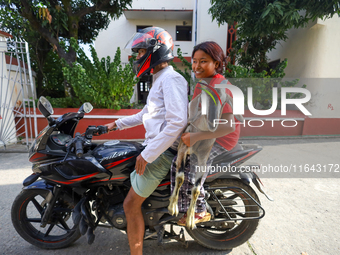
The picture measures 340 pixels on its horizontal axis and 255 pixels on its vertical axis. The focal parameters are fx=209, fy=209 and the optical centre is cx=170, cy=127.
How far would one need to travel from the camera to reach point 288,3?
5641 mm

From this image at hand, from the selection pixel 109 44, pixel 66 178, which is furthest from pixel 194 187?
pixel 109 44

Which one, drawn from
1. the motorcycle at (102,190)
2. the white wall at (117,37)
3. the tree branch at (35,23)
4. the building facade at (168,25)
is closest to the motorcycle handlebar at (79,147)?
the motorcycle at (102,190)

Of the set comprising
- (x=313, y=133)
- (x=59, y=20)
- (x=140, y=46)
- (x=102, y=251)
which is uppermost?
(x=59, y=20)

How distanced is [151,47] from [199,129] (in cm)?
74

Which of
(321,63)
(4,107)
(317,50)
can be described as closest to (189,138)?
(4,107)

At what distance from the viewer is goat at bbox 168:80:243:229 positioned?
4.79 feet

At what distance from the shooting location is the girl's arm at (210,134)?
147cm

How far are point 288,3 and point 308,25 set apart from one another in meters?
1.93

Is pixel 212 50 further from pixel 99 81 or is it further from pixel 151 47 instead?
pixel 99 81

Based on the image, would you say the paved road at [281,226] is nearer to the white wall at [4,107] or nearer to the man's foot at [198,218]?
the man's foot at [198,218]

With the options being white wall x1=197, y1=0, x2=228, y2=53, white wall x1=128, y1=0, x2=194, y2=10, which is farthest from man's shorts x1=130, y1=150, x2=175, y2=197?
white wall x1=128, y1=0, x2=194, y2=10

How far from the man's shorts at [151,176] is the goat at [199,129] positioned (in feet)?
0.34

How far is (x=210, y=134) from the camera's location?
1.49 metres

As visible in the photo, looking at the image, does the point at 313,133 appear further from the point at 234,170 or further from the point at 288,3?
the point at 234,170
